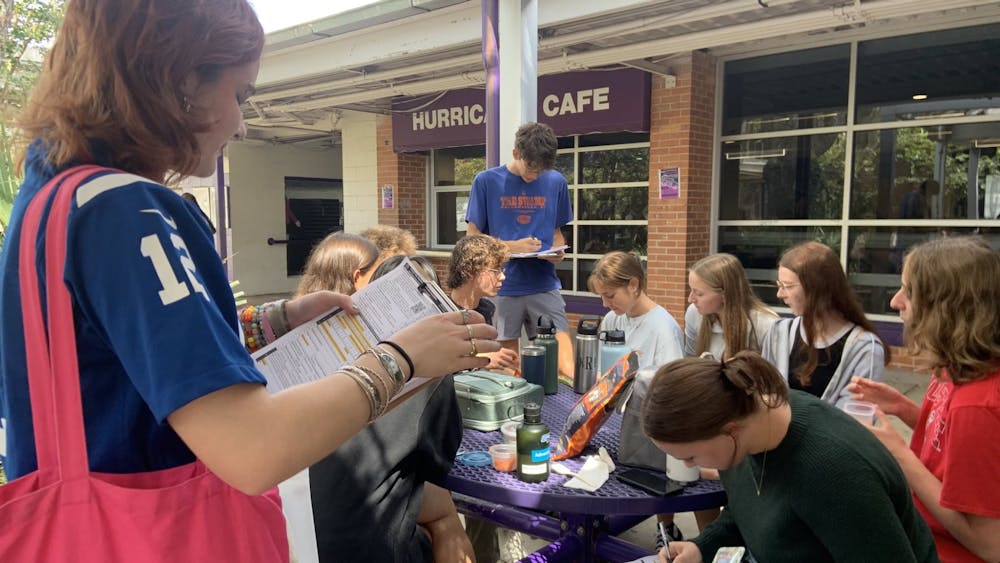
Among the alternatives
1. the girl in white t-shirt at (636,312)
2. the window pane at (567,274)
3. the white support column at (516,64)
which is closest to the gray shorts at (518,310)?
the girl in white t-shirt at (636,312)

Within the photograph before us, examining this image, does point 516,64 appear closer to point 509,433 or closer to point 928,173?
point 509,433

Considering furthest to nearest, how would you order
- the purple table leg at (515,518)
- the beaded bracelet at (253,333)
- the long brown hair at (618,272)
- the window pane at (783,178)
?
the window pane at (783,178)
the long brown hair at (618,272)
the purple table leg at (515,518)
the beaded bracelet at (253,333)

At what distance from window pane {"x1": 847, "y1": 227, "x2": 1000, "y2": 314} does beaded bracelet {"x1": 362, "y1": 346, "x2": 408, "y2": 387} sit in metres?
6.37

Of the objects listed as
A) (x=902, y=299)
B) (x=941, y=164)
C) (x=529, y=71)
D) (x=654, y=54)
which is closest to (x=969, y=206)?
(x=941, y=164)

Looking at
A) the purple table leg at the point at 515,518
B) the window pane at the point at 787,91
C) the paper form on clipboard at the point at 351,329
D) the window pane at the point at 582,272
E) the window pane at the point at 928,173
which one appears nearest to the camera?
the paper form on clipboard at the point at 351,329

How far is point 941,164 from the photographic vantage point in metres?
5.74

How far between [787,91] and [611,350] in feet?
16.3

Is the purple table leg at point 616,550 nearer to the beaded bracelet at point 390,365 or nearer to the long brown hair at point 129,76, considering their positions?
the beaded bracelet at point 390,365

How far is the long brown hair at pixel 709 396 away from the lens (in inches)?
57.4

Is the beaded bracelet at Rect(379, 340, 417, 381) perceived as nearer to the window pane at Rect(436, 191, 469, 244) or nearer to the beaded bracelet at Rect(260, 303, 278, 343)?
the beaded bracelet at Rect(260, 303, 278, 343)

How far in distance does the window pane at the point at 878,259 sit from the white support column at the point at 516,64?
390 centimetres

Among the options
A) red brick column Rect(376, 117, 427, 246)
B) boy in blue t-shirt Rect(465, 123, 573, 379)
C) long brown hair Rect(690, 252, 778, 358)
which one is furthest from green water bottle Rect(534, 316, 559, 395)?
red brick column Rect(376, 117, 427, 246)

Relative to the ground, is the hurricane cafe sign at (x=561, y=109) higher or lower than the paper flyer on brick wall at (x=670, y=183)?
higher

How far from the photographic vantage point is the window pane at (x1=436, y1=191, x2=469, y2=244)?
31.0ft
